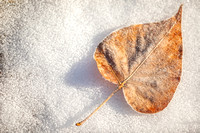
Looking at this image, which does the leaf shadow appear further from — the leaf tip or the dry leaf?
the leaf tip

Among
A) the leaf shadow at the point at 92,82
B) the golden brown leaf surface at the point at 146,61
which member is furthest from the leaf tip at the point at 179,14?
the leaf shadow at the point at 92,82

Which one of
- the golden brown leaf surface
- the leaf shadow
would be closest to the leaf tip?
the golden brown leaf surface

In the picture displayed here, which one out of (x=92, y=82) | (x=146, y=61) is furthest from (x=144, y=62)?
(x=92, y=82)

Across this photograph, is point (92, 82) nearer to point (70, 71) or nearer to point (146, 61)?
point (70, 71)

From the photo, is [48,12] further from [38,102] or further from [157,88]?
[157,88]

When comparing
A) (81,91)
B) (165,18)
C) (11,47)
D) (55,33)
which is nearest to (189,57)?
(165,18)

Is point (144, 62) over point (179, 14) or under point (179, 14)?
under

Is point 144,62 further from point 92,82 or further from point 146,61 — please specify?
point 92,82
